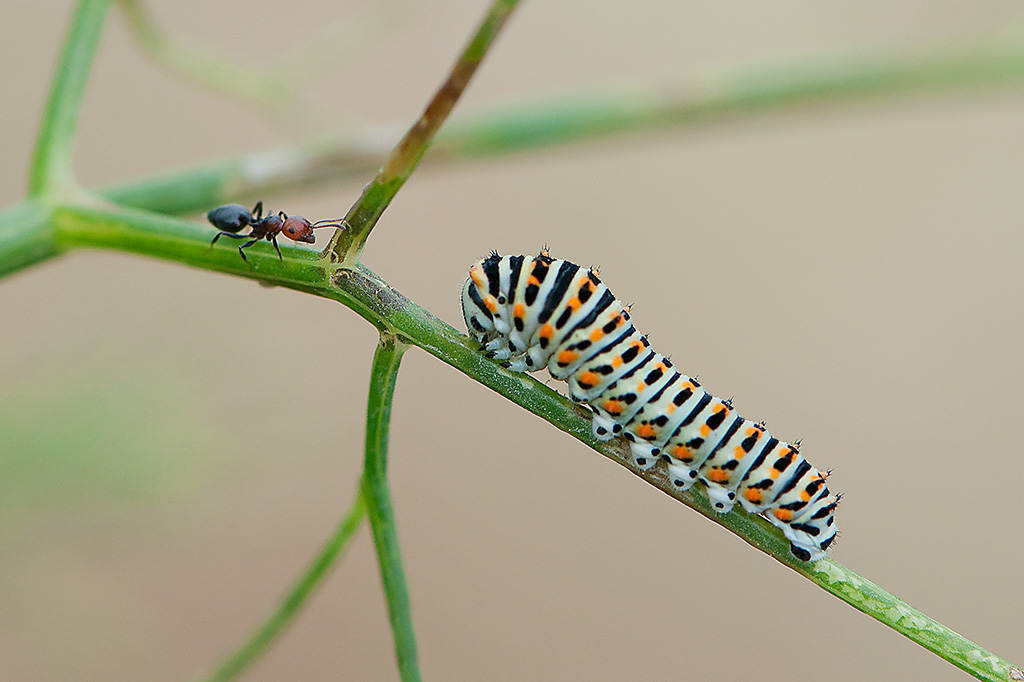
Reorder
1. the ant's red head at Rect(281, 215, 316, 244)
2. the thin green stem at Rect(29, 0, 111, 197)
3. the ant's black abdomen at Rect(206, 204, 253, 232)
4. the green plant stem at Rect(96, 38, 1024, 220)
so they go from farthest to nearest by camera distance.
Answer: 1. the green plant stem at Rect(96, 38, 1024, 220)
2. the thin green stem at Rect(29, 0, 111, 197)
3. the ant's red head at Rect(281, 215, 316, 244)
4. the ant's black abdomen at Rect(206, 204, 253, 232)

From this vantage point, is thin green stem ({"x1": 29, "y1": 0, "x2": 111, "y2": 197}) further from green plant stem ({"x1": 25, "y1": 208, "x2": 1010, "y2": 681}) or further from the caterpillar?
the caterpillar

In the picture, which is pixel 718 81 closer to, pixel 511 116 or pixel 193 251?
pixel 511 116

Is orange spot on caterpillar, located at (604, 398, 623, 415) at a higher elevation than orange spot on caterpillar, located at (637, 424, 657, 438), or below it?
below

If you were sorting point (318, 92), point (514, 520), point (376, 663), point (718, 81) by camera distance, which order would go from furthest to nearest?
point (318, 92)
point (514, 520)
point (376, 663)
point (718, 81)

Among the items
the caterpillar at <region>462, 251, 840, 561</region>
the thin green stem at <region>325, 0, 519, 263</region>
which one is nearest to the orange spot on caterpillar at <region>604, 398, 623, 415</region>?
the caterpillar at <region>462, 251, 840, 561</region>

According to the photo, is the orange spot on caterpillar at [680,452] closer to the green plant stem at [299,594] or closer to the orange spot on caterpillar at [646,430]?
the orange spot on caterpillar at [646,430]

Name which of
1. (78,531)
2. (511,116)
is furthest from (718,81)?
(78,531)
